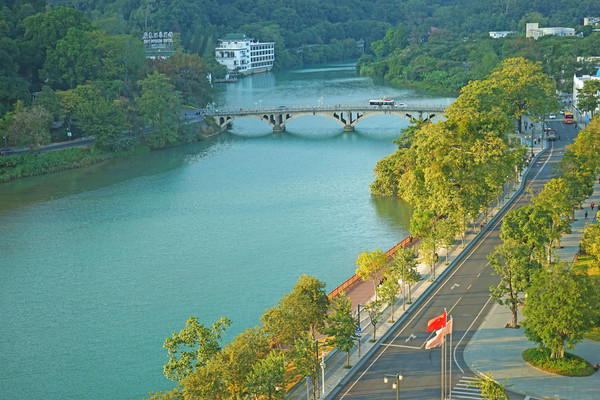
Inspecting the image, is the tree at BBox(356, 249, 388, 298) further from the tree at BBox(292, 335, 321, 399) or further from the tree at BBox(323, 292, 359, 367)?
the tree at BBox(292, 335, 321, 399)

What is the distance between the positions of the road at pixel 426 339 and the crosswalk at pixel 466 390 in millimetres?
284

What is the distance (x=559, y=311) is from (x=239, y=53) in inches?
5905

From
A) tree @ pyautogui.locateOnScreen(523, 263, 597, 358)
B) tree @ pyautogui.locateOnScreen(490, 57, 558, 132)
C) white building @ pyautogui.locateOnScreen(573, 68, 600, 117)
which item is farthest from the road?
white building @ pyautogui.locateOnScreen(573, 68, 600, 117)

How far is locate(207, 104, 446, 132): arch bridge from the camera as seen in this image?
4363 inches

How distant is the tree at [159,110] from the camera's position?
334ft

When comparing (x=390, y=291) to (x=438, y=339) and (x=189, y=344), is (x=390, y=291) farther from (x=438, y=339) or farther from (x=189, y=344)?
(x=189, y=344)

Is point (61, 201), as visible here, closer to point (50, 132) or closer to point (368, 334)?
point (50, 132)

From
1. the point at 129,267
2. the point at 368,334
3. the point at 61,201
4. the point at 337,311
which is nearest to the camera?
the point at 337,311

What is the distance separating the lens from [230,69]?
181 meters

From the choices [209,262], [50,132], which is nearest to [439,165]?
[209,262]

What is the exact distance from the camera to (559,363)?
39969mm

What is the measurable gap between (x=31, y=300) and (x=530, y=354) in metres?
31.4

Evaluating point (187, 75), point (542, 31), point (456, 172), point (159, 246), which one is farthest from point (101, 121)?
point (542, 31)

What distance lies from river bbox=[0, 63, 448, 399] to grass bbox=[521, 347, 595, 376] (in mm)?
16310
